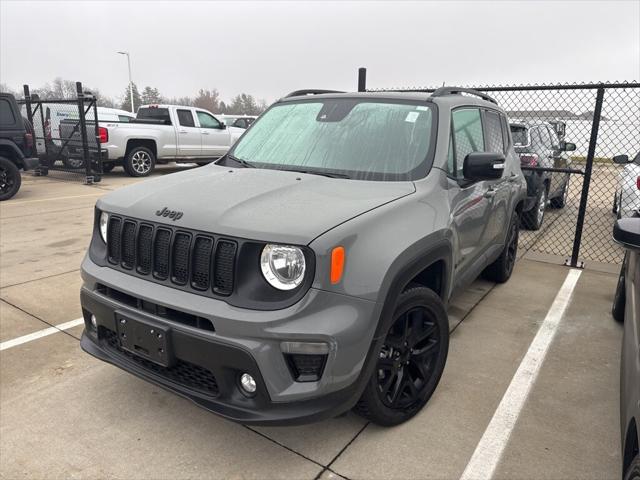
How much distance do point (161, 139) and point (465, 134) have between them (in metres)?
11.4

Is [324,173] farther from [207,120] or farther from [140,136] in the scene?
[207,120]

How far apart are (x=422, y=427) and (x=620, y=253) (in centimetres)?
545

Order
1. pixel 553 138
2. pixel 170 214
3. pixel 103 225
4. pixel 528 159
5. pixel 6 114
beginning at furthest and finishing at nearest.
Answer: pixel 6 114 → pixel 553 138 → pixel 528 159 → pixel 103 225 → pixel 170 214

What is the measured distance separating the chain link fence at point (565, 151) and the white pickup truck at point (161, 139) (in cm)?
779

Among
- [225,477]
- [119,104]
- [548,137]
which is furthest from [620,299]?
[119,104]

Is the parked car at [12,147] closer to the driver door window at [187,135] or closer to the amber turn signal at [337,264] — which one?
the driver door window at [187,135]

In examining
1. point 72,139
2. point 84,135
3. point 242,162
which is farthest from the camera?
point 72,139

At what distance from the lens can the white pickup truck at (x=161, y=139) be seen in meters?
12.6

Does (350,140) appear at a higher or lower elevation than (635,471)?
higher

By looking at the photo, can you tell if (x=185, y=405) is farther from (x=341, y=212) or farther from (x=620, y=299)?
(x=620, y=299)

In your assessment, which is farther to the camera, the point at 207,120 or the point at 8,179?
the point at 207,120

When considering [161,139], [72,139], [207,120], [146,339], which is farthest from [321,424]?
[207,120]

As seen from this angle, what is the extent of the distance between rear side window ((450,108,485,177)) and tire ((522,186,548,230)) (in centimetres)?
388

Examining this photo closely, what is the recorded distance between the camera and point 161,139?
13.4m
